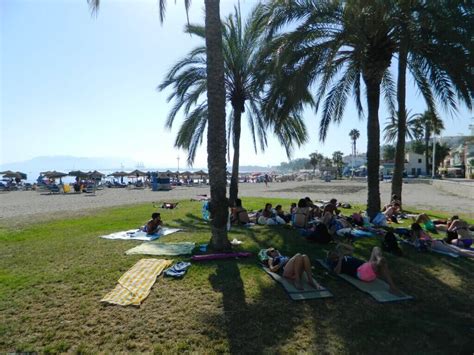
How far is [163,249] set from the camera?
7.73 meters

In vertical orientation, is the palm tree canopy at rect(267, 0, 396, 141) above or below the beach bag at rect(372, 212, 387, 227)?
above

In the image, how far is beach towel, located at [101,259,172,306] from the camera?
4.77 m

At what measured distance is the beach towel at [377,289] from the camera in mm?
4883

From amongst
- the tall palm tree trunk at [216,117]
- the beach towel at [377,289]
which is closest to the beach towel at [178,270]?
the tall palm tree trunk at [216,117]

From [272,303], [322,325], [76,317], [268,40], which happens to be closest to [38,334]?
[76,317]

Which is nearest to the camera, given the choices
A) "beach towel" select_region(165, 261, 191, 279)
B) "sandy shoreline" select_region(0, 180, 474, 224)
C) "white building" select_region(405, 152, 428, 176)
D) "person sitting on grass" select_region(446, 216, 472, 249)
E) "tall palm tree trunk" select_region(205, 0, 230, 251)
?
"beach towel" select_region(165, 261, 191, 279)

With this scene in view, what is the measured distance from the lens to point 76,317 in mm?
4289

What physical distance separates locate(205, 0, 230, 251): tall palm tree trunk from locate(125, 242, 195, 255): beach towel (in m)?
0.95

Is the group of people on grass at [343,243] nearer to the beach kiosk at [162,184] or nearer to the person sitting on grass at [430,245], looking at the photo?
the person sitting on grass at [430,245]

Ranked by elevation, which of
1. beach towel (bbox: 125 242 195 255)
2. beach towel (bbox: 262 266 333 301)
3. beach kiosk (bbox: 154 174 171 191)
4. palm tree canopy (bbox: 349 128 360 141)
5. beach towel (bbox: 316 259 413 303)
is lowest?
beach towel (bbox: 316 259 413 303)

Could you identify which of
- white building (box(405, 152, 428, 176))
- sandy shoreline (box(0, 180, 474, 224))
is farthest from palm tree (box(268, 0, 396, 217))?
white building (box(405, 152, 428, 176))

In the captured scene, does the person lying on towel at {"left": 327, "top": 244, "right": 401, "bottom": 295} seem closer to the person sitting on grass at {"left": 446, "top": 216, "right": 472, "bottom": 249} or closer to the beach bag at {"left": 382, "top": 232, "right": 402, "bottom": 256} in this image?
the beach bag at {"left": 382, "top": 232, "right": 402, "bottom": 256}

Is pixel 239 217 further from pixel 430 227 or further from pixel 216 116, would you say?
pixel 430 227

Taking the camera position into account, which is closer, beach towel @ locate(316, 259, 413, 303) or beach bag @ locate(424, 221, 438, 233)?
beach towel @ locate(316, 259, 413, 303)
